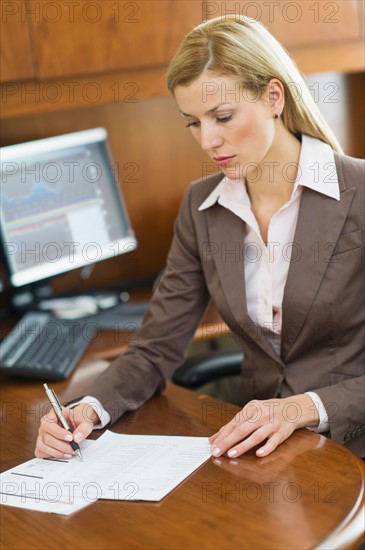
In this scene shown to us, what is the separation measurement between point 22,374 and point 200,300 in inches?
17.6

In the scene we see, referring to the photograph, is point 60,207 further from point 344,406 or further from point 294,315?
point 344,406

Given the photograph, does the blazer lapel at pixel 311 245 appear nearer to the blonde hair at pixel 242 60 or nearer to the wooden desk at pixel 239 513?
the blonde hair at pixel 242 60

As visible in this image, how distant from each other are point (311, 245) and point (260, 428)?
433 millimetres

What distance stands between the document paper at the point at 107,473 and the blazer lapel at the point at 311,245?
0.36m

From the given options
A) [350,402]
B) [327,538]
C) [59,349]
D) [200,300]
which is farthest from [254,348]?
[327,538]

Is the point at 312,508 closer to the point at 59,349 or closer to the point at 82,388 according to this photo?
the point at 82,388

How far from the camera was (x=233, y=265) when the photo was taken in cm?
184

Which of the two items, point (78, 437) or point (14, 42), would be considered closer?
point (78, 437)

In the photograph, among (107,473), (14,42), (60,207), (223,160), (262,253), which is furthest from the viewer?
(60,207)

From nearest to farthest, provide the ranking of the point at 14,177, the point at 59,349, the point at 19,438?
the point at 19,438
the point at 59,349
the point at 14,177

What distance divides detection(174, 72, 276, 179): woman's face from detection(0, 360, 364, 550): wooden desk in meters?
0.57

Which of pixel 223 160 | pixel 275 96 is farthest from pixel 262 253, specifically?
pixel 275 96

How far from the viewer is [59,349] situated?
2104mm

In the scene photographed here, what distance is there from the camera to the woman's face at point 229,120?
Answer: 1.65 meters
